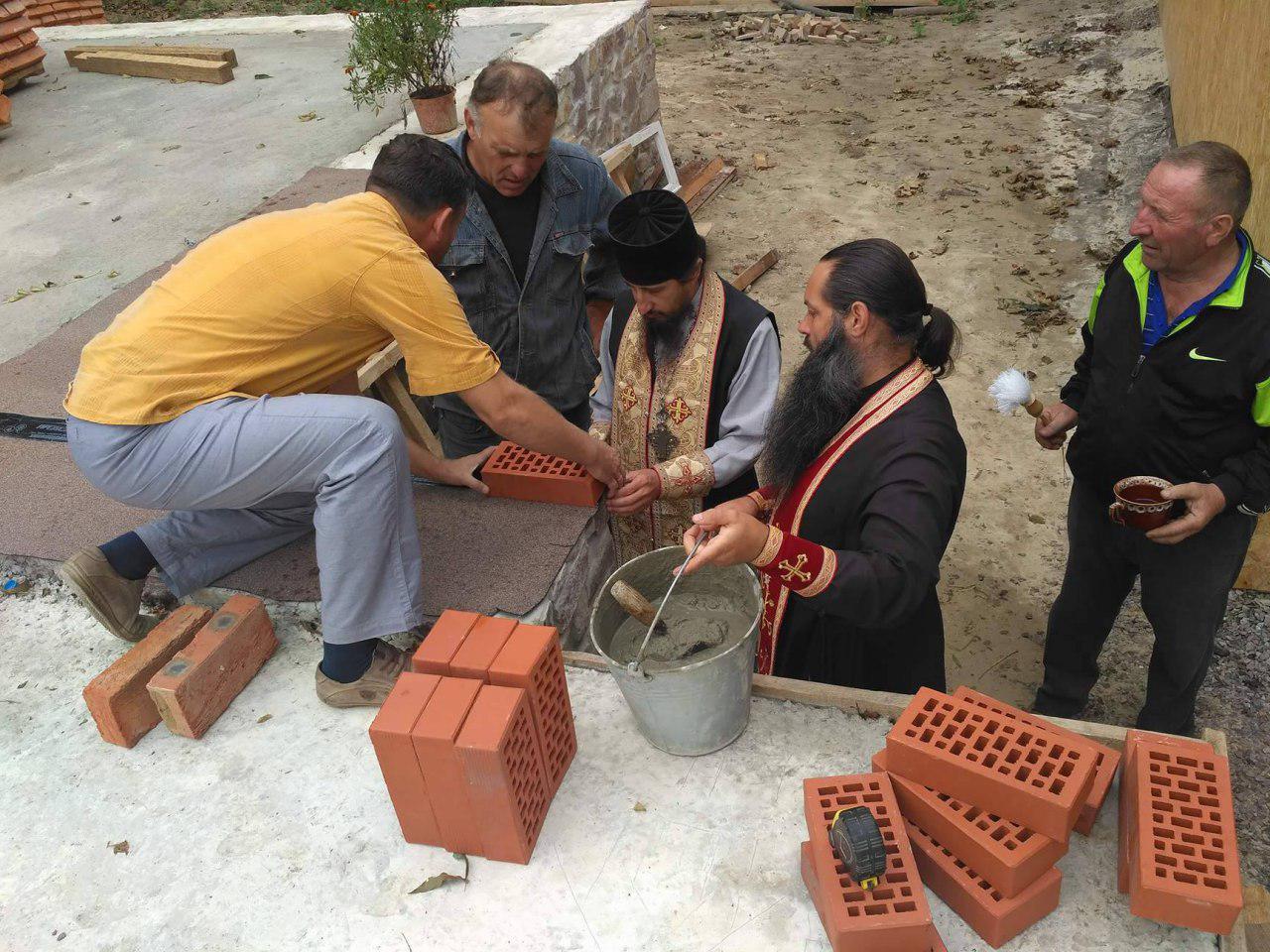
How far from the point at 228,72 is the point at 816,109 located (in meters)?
6.23

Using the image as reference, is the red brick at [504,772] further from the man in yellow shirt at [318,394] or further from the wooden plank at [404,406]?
the wooden plank at [404,406]

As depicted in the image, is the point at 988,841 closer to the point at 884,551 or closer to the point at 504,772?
the point at 884,551

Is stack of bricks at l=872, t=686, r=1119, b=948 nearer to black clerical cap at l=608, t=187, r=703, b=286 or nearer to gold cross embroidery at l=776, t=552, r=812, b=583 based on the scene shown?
gold cross embroidery at l=776, t=552, r=812, b=583

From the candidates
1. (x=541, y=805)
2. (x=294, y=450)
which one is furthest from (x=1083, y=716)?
(x=294, y=450)

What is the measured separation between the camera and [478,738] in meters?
2.11

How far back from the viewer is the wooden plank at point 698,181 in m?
8.55

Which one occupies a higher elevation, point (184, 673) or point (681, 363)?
point (681, 363)

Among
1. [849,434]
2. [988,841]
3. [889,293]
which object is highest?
[889,293]

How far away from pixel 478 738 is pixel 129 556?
5.27 ft

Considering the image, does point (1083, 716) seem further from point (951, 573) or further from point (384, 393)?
point (384, 393)

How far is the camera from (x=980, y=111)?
→ 10039 mm

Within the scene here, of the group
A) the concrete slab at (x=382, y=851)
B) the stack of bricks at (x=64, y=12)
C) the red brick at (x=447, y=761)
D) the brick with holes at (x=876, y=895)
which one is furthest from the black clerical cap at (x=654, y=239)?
the stack of bricks at (x=64, y=12)

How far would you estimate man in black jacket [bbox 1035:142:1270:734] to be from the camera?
2730 mm

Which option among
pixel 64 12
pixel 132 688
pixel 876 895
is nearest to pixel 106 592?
pixel 132 688
